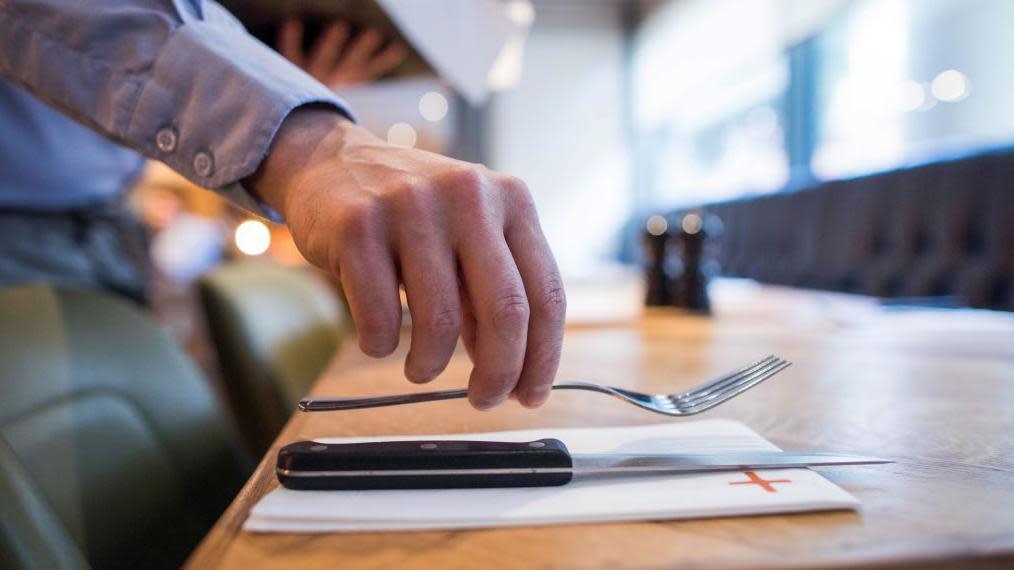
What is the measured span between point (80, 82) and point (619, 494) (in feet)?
1.69

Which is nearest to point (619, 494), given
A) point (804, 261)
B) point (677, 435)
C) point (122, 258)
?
point (677, 435)

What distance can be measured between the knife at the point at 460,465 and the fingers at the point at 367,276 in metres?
0.06

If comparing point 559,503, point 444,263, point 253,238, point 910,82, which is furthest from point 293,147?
point 910,82

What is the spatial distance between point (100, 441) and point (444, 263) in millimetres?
472

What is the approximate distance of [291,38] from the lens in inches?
33.9

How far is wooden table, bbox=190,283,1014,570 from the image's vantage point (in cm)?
26

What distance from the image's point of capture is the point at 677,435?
428 mm

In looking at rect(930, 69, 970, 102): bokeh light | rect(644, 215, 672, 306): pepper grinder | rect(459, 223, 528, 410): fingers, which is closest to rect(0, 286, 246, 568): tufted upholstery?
rect(459, 223, 528, 410): fingers

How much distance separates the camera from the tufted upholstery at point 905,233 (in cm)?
180

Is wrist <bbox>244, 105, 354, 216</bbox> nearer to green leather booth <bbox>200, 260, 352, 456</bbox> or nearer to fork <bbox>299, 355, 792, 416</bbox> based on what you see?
fork <bbox>299, 355, 792, 416</bbox>

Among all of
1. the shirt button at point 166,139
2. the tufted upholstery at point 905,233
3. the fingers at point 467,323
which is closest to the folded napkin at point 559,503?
the fingers at point 467,323

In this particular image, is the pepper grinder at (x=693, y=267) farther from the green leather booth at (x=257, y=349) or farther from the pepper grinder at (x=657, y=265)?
the green leather booth at (x=257, y=349)

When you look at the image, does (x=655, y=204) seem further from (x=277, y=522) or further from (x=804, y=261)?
(x=277, y=522)

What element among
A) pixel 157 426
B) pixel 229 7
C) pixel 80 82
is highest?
pixel 229 7
